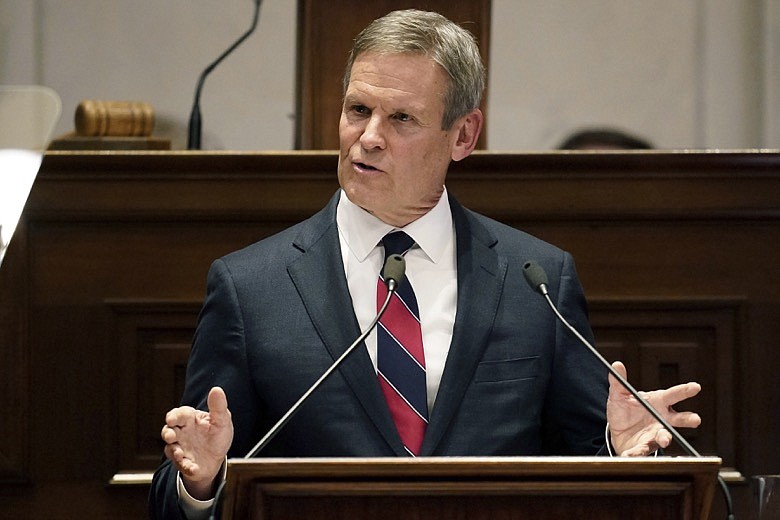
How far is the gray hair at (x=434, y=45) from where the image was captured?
241 centimetres

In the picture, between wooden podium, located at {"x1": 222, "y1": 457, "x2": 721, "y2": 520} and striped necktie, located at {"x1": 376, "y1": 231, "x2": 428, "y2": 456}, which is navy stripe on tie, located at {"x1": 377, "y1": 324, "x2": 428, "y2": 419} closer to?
striped necktie, located at {"x1": 376, "y1": 231, "x2": 428, "y2": 456}

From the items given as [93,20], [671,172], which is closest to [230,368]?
[671,172]

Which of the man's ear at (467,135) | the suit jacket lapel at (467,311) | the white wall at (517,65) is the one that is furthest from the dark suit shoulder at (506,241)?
the white wall at (517,65)

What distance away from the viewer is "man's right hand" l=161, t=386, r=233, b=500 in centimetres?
192

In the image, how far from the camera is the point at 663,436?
201 centimetres

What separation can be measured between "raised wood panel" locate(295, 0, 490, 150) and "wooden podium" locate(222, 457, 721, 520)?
165 centimetres

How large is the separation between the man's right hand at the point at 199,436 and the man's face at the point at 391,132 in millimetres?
618

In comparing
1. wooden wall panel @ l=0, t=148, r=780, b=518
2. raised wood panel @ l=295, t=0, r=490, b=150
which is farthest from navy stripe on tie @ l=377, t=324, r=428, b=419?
raised wood panel @ l=295, t=0, r=490, b=150

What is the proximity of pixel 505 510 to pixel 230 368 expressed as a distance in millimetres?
741

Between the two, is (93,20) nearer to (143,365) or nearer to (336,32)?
(336,32)

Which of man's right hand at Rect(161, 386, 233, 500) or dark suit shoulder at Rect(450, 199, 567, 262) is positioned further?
dark suit shoulder at Rect(450, 199, 567, 262)

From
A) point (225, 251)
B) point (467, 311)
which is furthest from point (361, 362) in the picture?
point (225, 251)

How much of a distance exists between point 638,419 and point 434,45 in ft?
2.64

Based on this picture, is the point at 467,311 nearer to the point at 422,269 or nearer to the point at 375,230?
the point at 422,269
